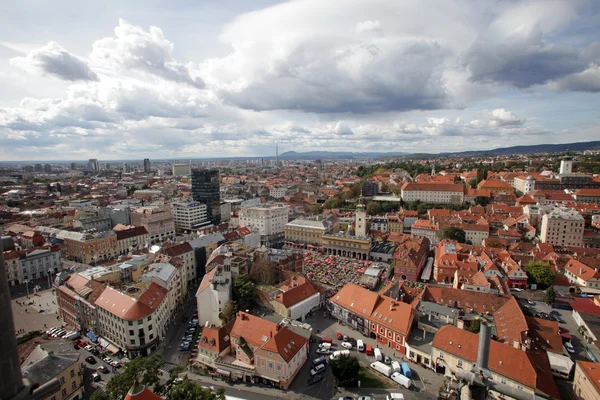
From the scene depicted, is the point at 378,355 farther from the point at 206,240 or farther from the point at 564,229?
the point at 564,229

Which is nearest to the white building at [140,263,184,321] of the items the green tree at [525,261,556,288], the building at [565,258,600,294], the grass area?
the grass area

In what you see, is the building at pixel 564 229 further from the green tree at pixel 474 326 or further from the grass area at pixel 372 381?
the grass area at pixel 372 381

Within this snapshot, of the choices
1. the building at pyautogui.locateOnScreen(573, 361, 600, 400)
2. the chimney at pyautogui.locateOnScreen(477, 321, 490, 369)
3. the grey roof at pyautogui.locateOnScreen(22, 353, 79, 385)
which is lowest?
the building at pyautogui.locateOnScreen(573, 361, 600, 400)

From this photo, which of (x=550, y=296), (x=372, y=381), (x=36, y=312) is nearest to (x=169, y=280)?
(x=36, y=312)

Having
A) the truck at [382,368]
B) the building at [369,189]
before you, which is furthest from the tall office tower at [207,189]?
the truck at [382,368]

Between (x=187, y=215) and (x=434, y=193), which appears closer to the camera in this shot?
(x=187, y=215)

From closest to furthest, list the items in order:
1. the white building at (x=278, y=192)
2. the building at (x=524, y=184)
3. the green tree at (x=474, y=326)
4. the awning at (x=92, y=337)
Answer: the green tree at (x=474, y=326)
the awning at (x=92, y=337)
the building at (x=524, y=184)
the white building at (x=278, y=192)

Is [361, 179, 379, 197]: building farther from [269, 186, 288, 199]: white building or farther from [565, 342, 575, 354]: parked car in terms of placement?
[565, 342, 575, 354]: parked car
